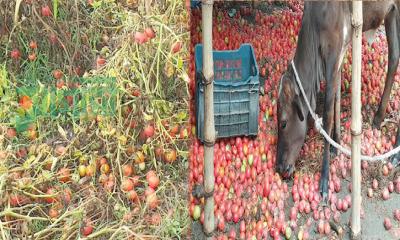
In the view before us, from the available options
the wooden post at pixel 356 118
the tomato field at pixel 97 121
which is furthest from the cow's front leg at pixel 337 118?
the tomato field at pixel 97 121

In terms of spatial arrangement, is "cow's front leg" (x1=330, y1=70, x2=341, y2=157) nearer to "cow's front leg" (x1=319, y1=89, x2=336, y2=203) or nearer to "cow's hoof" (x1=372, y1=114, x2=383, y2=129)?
"cow's front leg" (x1=319, y1=89, x2=336, y2=203)

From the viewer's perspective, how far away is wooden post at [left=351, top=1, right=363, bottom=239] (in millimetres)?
2447

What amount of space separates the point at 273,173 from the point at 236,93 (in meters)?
0.49

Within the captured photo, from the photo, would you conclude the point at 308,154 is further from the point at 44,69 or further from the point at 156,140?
the point at 44,69

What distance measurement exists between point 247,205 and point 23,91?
4.00 ft

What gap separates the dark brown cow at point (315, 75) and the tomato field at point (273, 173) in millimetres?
54

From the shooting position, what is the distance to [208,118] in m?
2.33

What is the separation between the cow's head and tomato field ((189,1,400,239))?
4 centimetres

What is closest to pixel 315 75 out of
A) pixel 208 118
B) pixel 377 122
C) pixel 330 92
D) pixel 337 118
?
pixel 330 92

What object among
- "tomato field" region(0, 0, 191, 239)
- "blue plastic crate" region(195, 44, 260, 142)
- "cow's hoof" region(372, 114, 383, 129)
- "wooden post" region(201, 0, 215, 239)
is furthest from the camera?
"cow's hoof" region(372, 114, 383, 129)

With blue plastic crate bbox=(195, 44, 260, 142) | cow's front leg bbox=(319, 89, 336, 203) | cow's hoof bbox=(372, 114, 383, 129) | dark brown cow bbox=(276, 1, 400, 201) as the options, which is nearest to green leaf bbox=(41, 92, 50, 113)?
blue plastic crate bbox=(195, 44, 260, 142)

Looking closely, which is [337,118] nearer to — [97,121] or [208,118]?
[208,118]

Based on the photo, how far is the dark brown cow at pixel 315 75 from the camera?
2.89 meters

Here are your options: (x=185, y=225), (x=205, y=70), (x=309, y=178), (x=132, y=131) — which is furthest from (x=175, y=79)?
(x=309, y=178)
